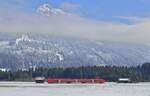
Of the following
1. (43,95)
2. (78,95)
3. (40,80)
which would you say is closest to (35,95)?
(43,95)

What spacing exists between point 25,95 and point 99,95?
11.7 m

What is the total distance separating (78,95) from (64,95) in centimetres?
239

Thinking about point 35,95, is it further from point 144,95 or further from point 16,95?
point 144,95

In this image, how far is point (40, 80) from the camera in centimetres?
18925

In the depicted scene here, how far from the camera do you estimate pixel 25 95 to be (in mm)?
75562

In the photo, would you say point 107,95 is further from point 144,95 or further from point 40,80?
point 40,80

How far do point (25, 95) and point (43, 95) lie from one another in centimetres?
286

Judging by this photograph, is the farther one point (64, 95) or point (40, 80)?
point (40, 80)

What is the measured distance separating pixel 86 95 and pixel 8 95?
12033 mm

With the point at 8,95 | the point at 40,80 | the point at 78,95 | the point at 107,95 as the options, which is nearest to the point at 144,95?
the point at 107,95

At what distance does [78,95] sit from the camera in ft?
250

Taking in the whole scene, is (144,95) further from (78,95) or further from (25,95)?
(25,95)

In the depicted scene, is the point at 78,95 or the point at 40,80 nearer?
the point at 78,95

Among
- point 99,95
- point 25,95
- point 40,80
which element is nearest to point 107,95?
point 99,95
